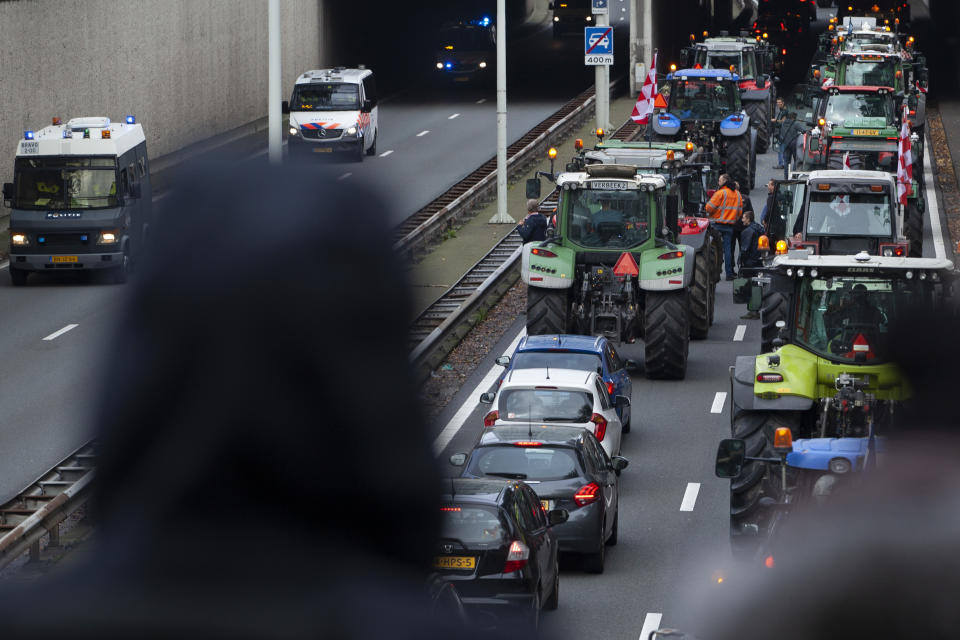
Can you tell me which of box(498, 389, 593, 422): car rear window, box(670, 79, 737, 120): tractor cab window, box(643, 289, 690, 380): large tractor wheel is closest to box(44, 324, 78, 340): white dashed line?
box(643, 289, 690, 380): large tractor wheel

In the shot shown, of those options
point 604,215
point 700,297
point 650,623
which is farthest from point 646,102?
point 650,623

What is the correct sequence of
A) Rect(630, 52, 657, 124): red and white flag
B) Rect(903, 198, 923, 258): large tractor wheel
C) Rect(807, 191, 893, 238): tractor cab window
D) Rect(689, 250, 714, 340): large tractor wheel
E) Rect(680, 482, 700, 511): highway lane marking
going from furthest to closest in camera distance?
Rect(630, 52, 657, 124): red and white flag < Rect(903, 198, 923, 258): large tractor wheel < Rect(689, 250, 714, 340): large tractor wheel < Rect(807, 191, 893, 238): tractor cab window < Rect(680, 482, 700, 511): highway lane marking

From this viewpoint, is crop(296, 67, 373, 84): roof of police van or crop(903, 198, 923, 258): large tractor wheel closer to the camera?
crop(903, 198, 923, 258): large tractor wheel

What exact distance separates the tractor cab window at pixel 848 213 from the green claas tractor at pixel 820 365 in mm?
8395

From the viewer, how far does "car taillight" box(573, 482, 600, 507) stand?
16.2m

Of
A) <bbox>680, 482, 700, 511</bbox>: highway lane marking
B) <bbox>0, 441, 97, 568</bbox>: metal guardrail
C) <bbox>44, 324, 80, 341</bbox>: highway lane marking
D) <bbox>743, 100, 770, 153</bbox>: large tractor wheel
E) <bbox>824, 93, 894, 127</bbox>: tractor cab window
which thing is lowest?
<bbox>680, 482, 700, 511</bbox>: highway lane marking

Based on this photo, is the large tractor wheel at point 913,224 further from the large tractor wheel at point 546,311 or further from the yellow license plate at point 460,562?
the yellow license plate at point 460,562

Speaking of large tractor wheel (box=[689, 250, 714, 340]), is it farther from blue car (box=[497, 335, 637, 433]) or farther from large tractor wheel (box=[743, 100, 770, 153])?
large tractor wheel (box=[743, 100, 770, 153])

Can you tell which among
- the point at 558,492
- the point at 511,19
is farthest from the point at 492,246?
the point at 511,19

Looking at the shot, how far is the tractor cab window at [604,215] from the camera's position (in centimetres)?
2486

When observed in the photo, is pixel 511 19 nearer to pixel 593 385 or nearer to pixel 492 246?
pixel 492 246

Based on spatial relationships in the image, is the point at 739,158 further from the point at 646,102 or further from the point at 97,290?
the point at 97,290

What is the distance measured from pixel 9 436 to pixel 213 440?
67.2ft

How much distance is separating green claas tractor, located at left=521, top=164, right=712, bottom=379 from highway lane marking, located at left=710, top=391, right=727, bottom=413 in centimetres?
77
